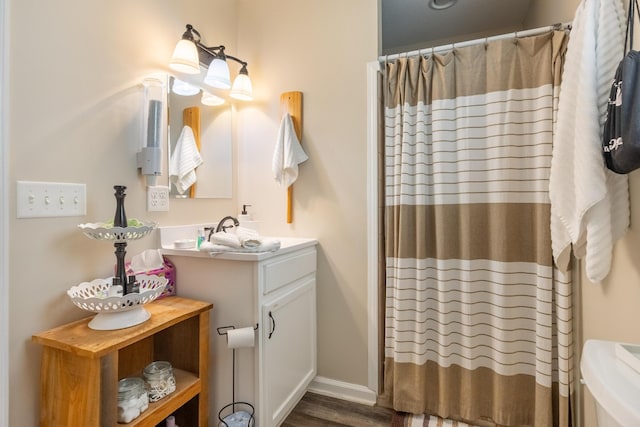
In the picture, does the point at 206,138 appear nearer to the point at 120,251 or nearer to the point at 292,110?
the point at 292,110

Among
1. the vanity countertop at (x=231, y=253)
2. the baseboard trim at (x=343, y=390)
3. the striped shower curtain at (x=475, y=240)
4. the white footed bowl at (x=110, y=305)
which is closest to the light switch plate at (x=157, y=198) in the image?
the vanity countertop at (x=231, y=253)

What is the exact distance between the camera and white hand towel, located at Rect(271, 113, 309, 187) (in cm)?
187

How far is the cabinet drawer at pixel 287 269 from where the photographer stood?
55.9 inches

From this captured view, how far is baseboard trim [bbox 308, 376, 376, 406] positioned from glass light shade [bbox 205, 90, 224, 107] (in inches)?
70.5

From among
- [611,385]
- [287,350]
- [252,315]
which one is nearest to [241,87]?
[252,315]

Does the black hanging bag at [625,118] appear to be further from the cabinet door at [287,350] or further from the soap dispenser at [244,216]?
the soap dispenser at [244,216]

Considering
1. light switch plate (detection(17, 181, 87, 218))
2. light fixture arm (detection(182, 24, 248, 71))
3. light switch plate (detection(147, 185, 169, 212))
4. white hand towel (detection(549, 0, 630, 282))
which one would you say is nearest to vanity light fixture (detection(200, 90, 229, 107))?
light fixture arm (detection(182, 24, 248, 71))

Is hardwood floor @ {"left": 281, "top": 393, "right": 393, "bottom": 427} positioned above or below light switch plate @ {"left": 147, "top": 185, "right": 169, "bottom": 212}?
below

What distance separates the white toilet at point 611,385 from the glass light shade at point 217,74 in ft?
6.34

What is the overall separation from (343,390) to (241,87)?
6.32ft

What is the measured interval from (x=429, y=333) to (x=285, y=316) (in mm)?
774

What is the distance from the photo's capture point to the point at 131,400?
109 cm

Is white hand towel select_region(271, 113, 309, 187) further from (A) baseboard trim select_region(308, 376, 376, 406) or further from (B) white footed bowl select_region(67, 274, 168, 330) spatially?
(A) baseboard trim select_region(308, 376, 376, 406)

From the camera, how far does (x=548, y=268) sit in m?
1.45
